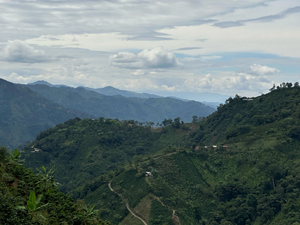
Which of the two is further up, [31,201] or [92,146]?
[31,201]

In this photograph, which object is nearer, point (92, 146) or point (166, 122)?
point (92, 146)

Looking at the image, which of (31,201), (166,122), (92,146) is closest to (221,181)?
(31,201)

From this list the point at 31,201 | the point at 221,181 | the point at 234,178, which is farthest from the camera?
the point at 221,181

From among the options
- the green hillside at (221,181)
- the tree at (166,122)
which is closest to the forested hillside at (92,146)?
the green hillside at (221,181)

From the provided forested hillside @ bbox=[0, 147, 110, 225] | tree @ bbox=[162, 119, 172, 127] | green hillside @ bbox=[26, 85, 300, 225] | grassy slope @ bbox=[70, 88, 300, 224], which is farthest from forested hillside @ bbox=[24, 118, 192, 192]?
forested hillside @ bbox=[0, 147, 110, 225]

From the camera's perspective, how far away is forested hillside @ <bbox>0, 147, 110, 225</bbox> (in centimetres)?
2503

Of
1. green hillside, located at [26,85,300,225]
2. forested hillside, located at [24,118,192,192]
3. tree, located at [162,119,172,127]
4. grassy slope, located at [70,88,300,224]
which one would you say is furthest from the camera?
tree, located at [162,119,172,127]

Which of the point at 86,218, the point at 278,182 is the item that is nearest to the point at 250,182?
the point at 278,182

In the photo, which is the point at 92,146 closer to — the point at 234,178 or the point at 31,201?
the point at 234,178

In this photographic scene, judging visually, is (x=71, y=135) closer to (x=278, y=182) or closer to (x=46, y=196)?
(x=278, y=182)

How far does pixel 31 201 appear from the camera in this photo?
26453 millimetres

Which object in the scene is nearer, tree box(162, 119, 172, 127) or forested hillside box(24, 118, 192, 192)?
forested hillside box(24, 118, 192, 192)

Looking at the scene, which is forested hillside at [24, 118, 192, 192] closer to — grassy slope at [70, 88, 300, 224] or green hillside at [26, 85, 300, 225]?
green hillside at [26, 85, 300, 225]

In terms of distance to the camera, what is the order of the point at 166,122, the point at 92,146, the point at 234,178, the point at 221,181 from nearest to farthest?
1. the point at 234,178
2. the point at 221,181
3. the point at 92,146
4. the point at 166,122
